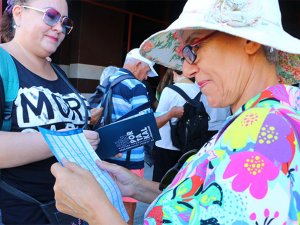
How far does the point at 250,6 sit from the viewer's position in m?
1.12

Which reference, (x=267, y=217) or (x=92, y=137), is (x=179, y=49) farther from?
(x=267, y=217)

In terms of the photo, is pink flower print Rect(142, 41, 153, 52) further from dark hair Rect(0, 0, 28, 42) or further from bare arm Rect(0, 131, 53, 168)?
dark hair Rect(0, 0, 28, 42)

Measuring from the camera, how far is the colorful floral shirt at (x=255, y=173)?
888 mm

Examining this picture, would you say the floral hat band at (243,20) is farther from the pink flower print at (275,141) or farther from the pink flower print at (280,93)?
the pink flower print at (275,141)

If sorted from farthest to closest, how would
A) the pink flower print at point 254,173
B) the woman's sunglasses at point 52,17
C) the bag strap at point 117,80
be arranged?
the bag strap at point 117,80, the woman's sunglasses at point 52,17, the pink flower print at point 254,173

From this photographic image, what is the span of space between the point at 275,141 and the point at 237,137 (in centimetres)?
9

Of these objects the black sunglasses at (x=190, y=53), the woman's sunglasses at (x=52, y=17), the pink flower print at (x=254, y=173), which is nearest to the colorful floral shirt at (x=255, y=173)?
the pink flower print at (x=254, y=173)

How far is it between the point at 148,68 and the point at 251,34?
2857 millimetres

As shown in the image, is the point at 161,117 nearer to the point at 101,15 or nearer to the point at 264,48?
the point at 264,48

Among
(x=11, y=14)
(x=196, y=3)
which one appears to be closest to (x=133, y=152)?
(x=11, y=14)

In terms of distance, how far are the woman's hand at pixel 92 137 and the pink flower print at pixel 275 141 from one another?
94cm

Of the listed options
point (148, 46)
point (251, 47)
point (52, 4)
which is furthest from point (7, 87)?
point (251, 47)

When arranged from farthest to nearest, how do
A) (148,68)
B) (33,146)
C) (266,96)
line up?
(148,68)
(33,146)
(266,96)

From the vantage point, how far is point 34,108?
5.51 feet
